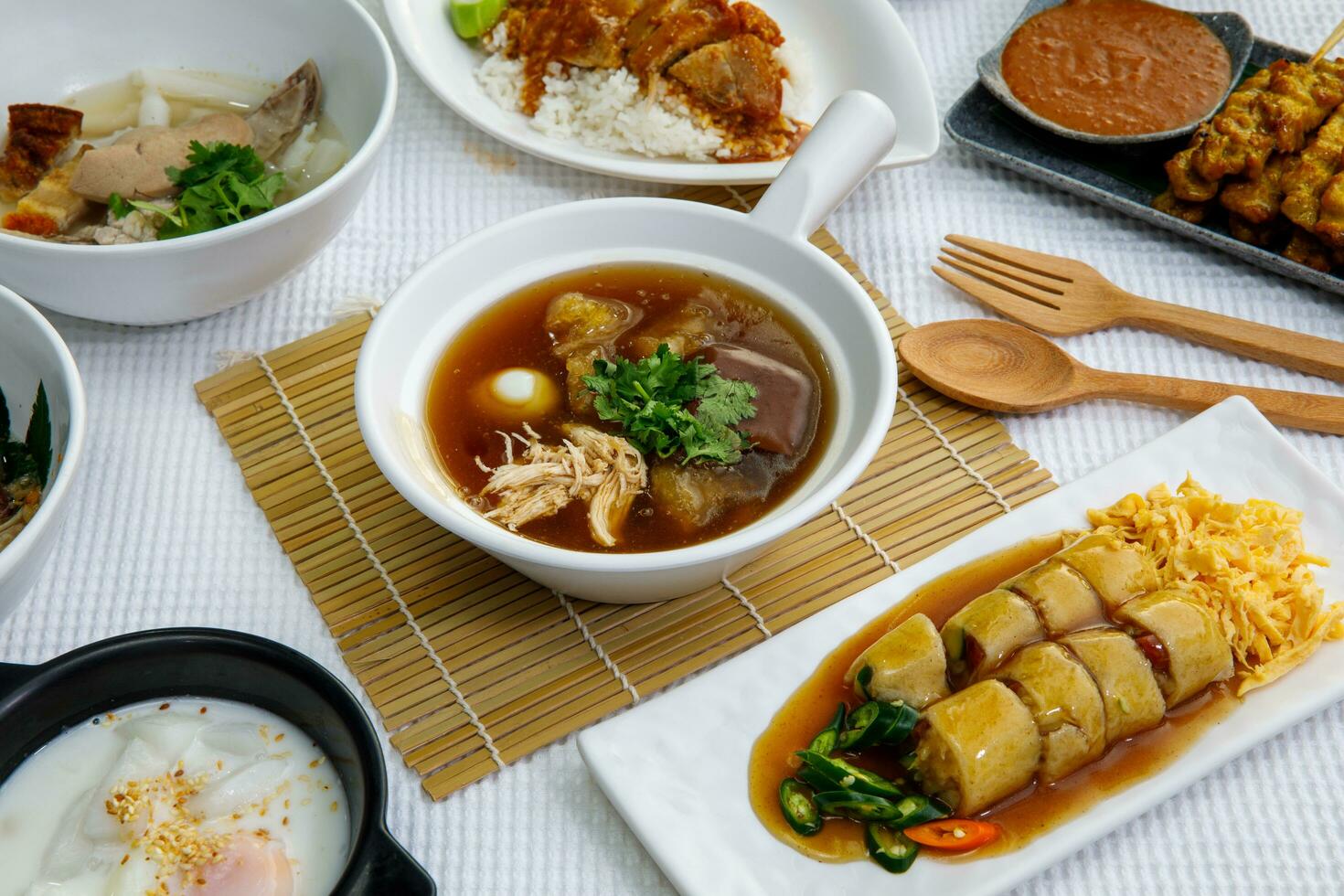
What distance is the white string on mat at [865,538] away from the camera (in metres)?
2.21

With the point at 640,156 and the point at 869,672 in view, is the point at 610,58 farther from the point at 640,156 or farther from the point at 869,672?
the point at 869,672

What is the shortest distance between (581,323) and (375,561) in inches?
23.7

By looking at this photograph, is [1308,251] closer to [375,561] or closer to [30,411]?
[375,561]

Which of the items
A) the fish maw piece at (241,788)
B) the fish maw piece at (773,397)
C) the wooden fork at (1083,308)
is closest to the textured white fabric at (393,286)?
the wooden fork at (1083,308)

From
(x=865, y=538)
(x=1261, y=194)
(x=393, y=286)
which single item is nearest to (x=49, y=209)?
(x=393, y=286)

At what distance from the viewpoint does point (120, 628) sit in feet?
6.77

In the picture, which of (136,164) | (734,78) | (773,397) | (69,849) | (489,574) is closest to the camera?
(69,849)

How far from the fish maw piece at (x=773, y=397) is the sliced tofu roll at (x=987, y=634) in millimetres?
→ 409

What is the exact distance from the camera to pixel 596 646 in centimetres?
205

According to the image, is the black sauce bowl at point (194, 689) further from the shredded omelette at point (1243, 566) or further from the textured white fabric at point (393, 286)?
the shredded omelette at point (1243, 566)

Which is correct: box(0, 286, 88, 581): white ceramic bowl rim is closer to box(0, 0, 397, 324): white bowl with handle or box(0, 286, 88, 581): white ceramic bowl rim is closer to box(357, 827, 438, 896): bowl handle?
box(0, 0, 397, 324): white bowl with handle

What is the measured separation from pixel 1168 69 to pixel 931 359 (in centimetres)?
129

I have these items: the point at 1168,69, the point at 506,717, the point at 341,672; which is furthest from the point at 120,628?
the point at 1168,69

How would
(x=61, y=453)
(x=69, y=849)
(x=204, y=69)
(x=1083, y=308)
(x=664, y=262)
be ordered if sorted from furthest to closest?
(x=204, y=69) → (x=1083, y=308) → (x=664, y=262) → (x=61, y=453) → (x=69, y=849)
